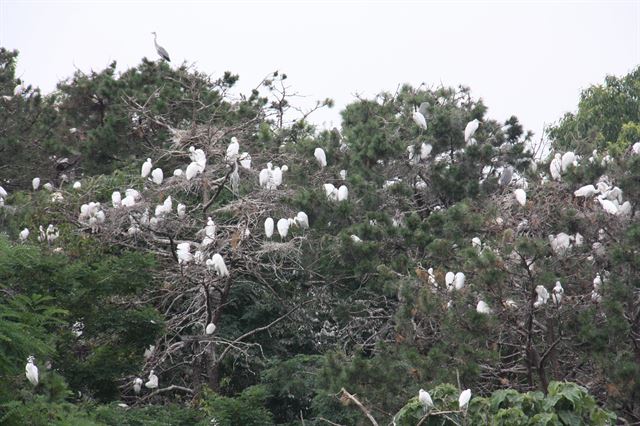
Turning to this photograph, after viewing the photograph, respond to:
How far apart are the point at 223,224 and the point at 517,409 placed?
472 cm

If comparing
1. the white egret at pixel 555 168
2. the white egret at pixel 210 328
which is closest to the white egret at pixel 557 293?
the white egret at pixel 555 168

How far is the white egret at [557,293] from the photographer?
7.35m

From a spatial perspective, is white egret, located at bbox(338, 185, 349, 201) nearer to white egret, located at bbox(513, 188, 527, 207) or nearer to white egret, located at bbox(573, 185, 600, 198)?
white egret, located at bbox(513, 188, 527, 207)

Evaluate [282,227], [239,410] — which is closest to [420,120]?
[282,227]

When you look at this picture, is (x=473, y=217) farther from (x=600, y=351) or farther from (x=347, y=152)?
(x=347, y=152)

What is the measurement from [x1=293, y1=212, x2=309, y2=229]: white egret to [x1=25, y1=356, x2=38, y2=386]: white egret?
3431mm

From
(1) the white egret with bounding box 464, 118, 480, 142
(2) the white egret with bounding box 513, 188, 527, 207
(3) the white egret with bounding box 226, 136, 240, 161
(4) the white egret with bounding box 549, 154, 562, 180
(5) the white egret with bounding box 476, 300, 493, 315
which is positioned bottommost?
(5) the white egret with bounding box 476, 300, 493, 315

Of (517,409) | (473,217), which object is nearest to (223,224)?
(473,217)

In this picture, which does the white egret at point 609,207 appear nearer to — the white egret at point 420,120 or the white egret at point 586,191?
the white egret at point 586,191

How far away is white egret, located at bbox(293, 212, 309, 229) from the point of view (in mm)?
9391

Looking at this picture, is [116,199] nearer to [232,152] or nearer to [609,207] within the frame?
[232,152]

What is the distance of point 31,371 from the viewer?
630cm

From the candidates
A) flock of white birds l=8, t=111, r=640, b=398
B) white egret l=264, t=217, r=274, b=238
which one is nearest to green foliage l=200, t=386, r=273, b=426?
flock of white birds l=8, t=111, r=640, b=398

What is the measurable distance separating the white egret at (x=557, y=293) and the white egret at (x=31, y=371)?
318 cm
